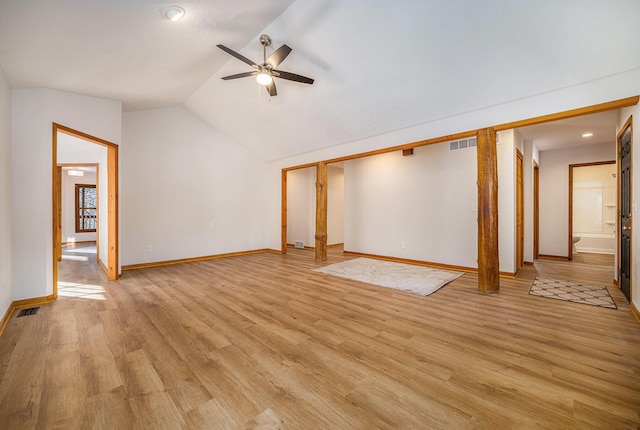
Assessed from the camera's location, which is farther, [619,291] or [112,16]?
[619,291]

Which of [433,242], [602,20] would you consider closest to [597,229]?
[433,242]

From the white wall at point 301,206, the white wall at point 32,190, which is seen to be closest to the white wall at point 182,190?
the white wall at point 301,206

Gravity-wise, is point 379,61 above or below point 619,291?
above

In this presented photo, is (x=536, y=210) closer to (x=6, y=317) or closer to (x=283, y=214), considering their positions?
(x=283, y=214)

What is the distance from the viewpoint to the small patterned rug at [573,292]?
3393 millimetres

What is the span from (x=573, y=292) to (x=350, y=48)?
451 centimetres

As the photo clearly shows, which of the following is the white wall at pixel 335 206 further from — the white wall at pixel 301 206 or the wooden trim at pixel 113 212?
the wooden trim at pixel 113 212

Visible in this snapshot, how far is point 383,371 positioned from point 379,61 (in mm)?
3539

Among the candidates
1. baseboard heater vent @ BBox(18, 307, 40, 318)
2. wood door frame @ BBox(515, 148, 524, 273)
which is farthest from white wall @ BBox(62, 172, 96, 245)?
wood door frame @ BBox(515, 148, 524, 273)

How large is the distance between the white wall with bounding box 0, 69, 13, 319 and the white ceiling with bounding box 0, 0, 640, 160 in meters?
0.33

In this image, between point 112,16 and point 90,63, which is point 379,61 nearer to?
point 112,16

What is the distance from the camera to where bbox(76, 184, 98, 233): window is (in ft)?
31.9

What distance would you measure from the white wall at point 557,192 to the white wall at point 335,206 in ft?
17.8

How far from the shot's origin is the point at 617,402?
5.31 feet
